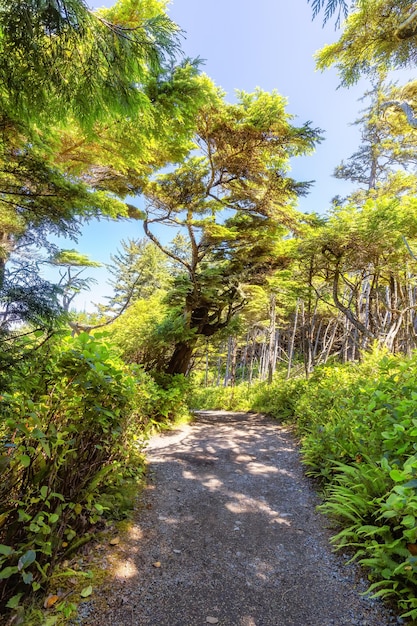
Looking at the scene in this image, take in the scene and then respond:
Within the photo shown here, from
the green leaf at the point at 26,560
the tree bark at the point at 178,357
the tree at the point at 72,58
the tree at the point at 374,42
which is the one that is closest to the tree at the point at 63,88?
the tree at the point at 72,58

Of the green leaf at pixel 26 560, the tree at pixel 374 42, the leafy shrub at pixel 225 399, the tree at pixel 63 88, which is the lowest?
the leafy shrub at pixel 225 399

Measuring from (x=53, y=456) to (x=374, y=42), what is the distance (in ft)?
28.7

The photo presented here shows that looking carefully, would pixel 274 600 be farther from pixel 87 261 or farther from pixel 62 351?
pixel 87 261

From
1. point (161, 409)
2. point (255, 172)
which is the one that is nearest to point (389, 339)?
point (255, 172)

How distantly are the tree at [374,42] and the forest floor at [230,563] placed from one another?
7.68 meters

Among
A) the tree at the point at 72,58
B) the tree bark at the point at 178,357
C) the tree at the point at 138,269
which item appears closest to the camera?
the tree at the point at 72,58

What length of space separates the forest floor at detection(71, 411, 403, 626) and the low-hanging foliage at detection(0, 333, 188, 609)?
→ 450 millimetres

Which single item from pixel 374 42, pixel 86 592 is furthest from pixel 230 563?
pixel 374 42

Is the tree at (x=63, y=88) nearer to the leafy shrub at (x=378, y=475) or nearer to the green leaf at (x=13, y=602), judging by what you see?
the green leaf at (x=13, y=602)

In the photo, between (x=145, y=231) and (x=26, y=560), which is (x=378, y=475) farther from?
(x=145, y=231)

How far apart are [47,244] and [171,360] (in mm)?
7051

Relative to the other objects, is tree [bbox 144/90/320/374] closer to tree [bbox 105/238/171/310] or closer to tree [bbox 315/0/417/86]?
tree [bbox 315/0/417/86]

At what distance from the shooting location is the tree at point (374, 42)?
5082mm

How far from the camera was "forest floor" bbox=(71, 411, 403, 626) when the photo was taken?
6.09 feet
